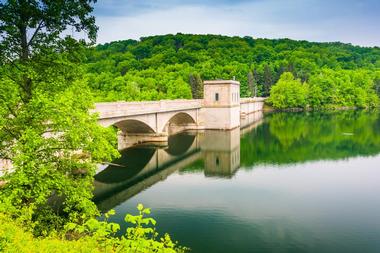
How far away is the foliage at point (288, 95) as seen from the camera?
11500 cm

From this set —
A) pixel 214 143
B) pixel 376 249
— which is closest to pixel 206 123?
pixel 214 143

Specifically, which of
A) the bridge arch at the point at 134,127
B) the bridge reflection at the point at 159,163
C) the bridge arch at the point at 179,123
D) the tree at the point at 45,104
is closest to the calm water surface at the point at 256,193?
the bridge reflection at the point at 159,163

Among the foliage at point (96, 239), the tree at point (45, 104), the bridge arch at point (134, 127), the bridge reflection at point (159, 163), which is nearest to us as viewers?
the foliage at point (96, 239)

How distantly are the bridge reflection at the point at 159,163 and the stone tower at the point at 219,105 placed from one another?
6178mm

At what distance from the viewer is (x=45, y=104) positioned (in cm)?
1508

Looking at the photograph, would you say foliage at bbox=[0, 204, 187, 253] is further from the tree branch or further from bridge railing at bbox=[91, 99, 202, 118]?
bridge railing at bbox=[91, 99, 202, 118]

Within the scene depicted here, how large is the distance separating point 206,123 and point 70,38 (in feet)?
164

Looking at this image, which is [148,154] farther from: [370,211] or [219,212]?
[370,211]

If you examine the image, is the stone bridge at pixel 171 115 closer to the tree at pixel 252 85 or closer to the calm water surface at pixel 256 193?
the calm water surface at pixel 256 193

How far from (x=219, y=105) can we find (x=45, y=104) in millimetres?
51262

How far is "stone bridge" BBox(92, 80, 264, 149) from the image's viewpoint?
4005cm

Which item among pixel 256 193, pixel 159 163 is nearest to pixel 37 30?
pixel 256 193

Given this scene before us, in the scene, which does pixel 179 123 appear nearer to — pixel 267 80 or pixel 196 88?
pixel 196 88

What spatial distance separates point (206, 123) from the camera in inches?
2606
